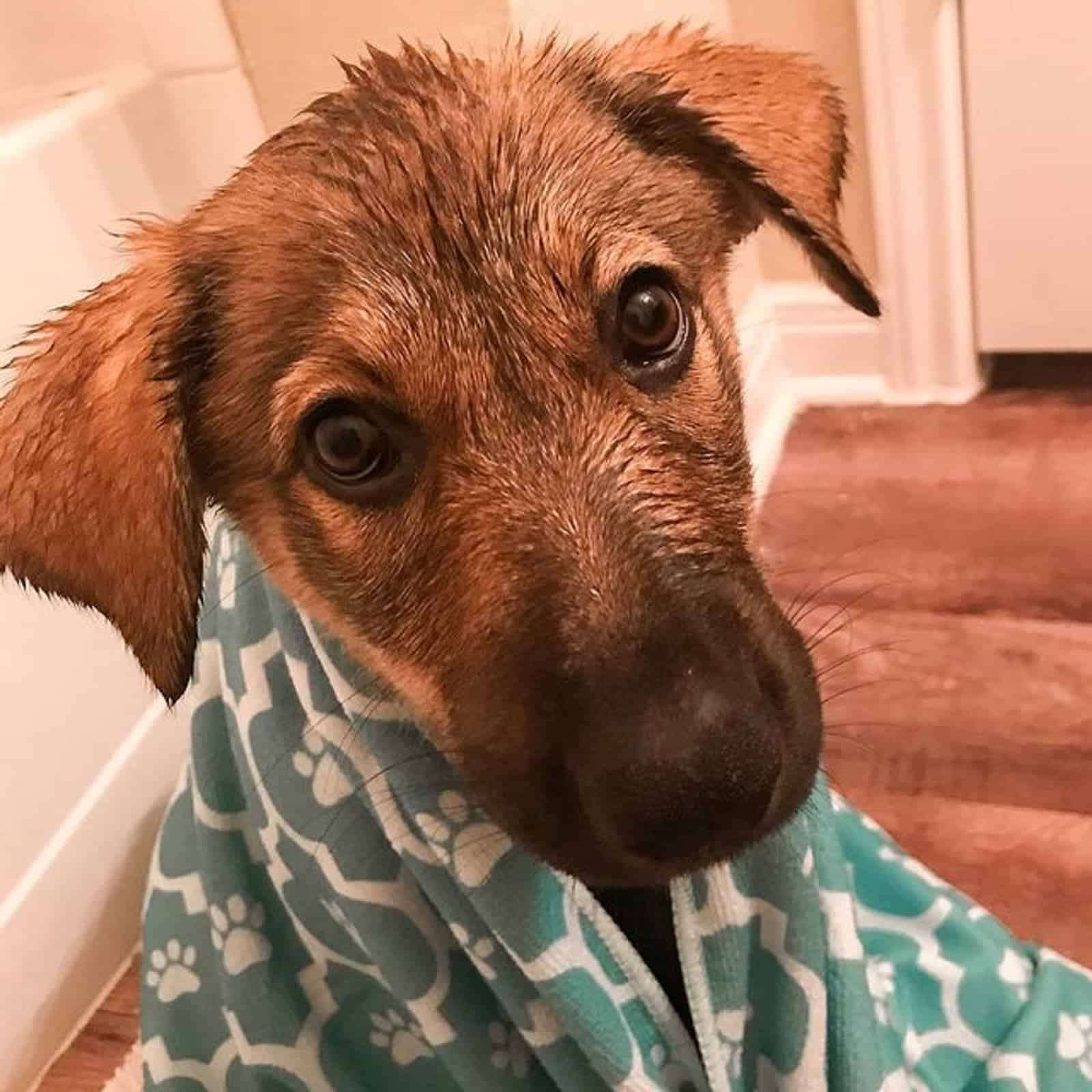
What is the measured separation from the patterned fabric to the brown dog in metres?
0.13

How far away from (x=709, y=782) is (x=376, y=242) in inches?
19.4

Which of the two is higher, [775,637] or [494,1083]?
[775,637]

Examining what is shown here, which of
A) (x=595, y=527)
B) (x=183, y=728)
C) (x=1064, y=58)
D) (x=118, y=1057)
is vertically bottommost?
(x=118, y=1057)

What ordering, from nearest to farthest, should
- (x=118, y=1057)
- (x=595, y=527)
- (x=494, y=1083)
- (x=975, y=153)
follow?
(x=595, y=527)
(x=494, y=1083)
(x=118, y=1057)
(x=975, y=153)

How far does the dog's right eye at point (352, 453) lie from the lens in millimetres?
1063

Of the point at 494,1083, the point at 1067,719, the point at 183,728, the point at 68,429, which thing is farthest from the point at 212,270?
Result: the point at 1067,719

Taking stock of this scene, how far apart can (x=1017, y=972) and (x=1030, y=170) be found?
1484mm

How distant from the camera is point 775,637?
1.02 metres

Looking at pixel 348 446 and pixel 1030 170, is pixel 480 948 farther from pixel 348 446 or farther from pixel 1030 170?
pixel 1030 170

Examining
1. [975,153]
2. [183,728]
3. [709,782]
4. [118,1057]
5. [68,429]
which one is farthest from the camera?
[975,153]

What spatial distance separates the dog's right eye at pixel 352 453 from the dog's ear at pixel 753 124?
1.24ft

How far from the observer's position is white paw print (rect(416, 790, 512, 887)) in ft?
3.87

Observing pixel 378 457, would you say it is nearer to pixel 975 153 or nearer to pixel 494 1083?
pixel 494 1083

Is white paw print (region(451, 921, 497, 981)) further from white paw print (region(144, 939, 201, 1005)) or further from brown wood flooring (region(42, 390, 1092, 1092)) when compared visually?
brown wood flooring (region(42, 390, 1092, 1092))
